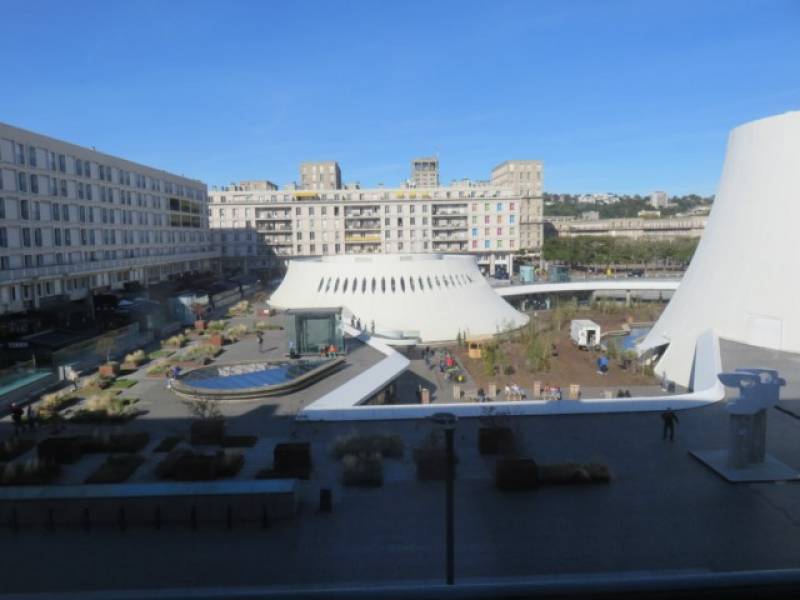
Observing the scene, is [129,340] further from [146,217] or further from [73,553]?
[146,217]

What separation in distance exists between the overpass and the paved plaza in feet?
145

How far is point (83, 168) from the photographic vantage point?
45.8 m

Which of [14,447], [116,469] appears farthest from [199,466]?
[14,447]

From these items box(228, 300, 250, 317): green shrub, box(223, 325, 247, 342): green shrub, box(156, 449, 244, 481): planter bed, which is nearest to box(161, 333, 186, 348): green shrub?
box(223, 325, 247, 342): green shrub

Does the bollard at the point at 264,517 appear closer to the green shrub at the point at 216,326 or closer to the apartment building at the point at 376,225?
the green shrub at the point at 216,326

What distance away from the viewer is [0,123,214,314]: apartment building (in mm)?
37312

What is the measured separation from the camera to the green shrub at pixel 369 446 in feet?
45.7

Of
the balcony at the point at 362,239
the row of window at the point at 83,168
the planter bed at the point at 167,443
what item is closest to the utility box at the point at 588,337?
the planter bed at the point at 167,443

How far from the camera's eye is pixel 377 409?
689 inches

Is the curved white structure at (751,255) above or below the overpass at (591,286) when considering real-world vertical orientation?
above

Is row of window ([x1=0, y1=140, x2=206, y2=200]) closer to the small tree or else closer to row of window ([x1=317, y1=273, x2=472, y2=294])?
the small tree

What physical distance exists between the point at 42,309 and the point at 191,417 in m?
25.4

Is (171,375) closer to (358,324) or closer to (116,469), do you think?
Answer: (116,469)

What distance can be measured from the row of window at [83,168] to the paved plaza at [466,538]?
35106mm
